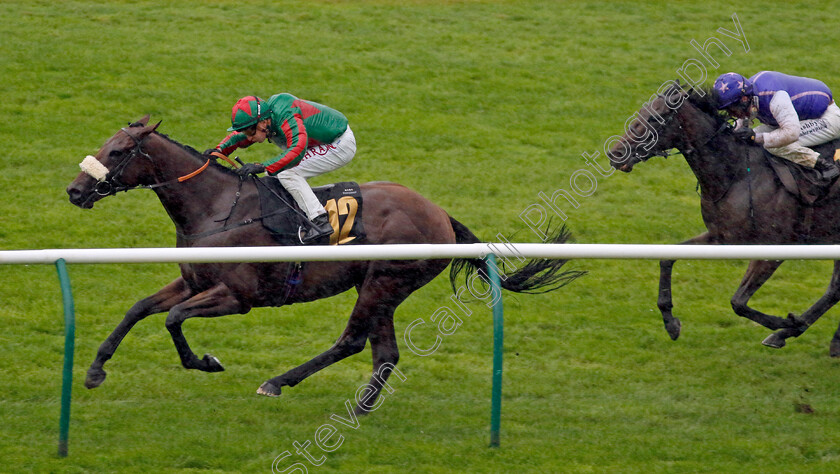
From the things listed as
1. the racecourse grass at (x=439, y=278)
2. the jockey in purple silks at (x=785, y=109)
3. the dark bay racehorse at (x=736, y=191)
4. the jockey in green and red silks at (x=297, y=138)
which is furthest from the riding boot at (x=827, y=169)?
the jockey in green and red silks at (x=297, y=138)

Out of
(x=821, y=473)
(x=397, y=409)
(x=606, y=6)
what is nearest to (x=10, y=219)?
(x=397, y=409)

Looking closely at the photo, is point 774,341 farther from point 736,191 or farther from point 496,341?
point 496,341

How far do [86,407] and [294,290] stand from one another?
4.03 ft

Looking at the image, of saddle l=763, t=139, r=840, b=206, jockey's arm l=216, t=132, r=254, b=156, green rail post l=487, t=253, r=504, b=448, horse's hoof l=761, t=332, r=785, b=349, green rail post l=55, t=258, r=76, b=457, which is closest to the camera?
green rail post l=55, t=258, r=76, b=457

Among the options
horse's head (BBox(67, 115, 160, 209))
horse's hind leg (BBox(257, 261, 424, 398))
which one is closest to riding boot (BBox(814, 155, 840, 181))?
horse's hind leg (BBox(257, 261, 424, 398))

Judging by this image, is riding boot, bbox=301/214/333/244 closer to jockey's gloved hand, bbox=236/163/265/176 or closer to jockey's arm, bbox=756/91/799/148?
jockey's gloved hand, bbox=236/163/265/176

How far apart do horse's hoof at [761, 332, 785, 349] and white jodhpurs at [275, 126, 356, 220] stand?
2949mm

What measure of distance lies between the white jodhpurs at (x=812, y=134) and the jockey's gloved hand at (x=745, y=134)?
0.13 metres

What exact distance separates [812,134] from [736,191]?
0.63 meters

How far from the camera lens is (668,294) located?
657 cm

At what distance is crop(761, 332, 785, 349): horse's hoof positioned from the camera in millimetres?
6660

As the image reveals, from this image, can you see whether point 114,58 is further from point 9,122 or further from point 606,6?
point 606,6

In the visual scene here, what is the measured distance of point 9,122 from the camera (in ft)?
33.3

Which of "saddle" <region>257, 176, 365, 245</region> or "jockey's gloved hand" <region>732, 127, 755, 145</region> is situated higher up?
"jockey's gloved hand" <region>732, 127, 755, 145</region>
